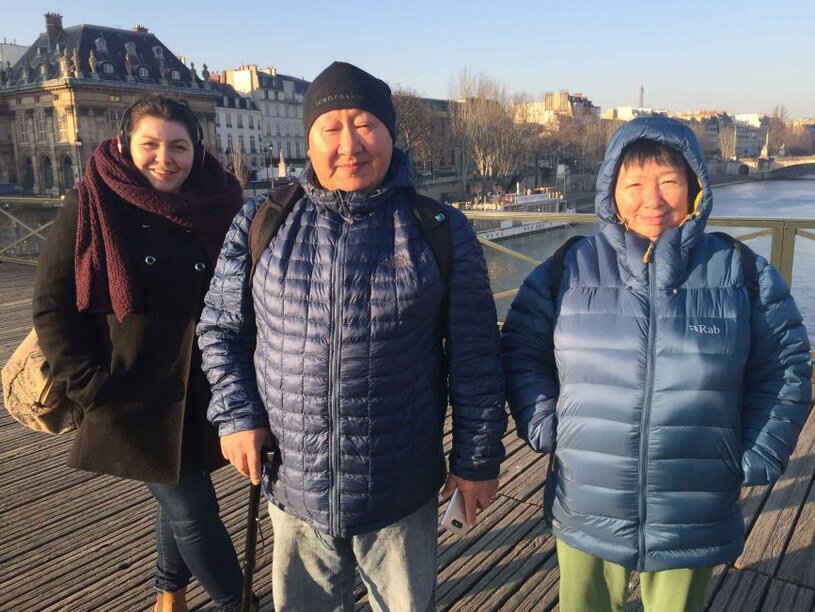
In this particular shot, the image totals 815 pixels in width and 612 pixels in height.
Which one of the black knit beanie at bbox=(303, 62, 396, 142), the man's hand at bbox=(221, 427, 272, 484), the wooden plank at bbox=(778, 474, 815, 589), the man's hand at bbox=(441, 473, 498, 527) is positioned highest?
the black knit beanie at bbox=(303, 62, 396, 142)

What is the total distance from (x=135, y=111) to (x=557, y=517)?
1.58m

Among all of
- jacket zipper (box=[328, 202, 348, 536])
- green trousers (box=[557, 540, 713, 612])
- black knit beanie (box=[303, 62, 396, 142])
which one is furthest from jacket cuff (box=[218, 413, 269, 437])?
green trousers (box=[557, 540, 713, 612])

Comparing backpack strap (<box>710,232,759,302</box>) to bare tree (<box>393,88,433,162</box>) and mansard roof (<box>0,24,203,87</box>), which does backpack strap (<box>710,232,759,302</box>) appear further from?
mansard roof (<box>0,24,203,87</box>)

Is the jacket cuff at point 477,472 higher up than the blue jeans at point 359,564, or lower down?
higher up

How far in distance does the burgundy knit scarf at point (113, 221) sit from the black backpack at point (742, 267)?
37.6 inches

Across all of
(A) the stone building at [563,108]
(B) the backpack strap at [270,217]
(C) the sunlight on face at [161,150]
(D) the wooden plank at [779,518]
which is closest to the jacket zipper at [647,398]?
(B) the backpack strap at [270,217]

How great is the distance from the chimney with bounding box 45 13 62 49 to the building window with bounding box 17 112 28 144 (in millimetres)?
5579

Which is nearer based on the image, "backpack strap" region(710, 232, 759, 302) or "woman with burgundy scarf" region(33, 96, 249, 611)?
"backpack strap" region(710, 232, 759, 302)

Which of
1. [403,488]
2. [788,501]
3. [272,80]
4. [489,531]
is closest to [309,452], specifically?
[403,488]

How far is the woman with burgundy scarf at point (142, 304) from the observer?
1.83 metres

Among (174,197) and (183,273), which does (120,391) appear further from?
(174,197)

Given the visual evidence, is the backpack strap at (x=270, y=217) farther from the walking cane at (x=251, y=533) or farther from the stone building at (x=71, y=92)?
the stone building at (x=71, y=92)

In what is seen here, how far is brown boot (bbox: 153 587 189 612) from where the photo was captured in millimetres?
2205

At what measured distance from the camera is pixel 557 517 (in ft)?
5.55
